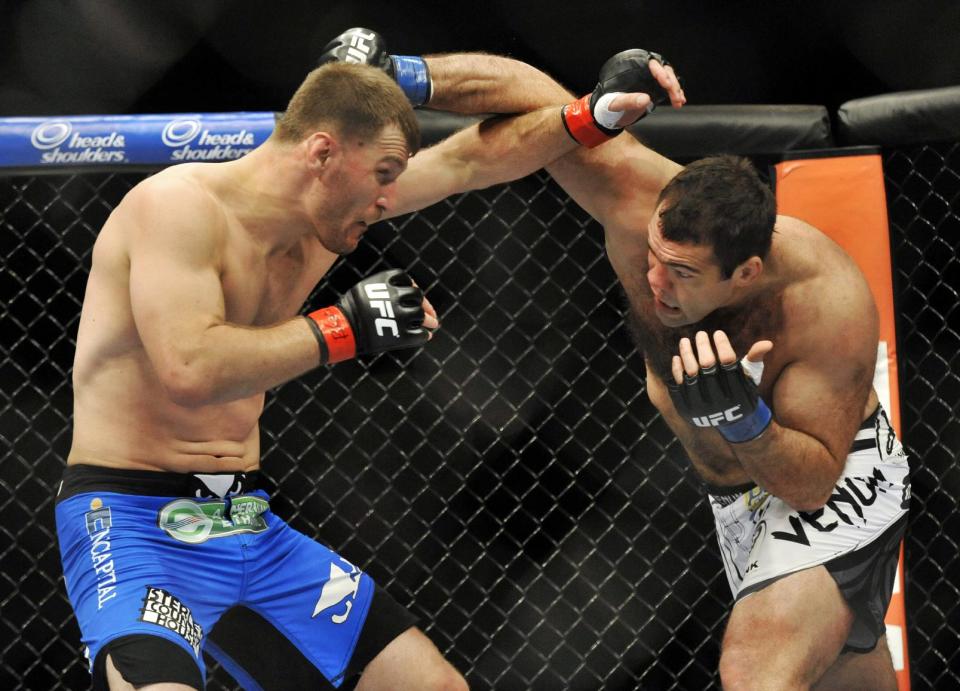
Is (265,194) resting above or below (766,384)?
above

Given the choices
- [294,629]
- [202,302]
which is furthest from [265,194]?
[294,629]

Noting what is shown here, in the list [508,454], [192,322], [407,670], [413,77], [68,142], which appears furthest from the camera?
[508,454]

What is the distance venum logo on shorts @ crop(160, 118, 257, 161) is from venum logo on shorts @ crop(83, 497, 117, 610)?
792 millimetres

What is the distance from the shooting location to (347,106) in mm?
1713

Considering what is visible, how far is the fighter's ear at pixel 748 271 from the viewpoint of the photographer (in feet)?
6.23

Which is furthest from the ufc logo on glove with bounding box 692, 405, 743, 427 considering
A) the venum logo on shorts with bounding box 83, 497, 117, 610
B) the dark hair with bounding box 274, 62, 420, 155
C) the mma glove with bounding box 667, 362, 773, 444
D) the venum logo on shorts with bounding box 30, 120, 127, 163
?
the venum logo on shorts with bounding box 30, 120, 127, 163

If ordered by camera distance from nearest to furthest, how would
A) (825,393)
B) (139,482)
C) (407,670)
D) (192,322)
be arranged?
(192,322), (139,482), (407,670), (825,393)

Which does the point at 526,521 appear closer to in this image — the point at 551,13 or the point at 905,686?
the point at 905,686

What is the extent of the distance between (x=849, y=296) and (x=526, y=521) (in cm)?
121

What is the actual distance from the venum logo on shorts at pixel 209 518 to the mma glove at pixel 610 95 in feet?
2.71

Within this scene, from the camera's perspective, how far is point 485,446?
2.99m

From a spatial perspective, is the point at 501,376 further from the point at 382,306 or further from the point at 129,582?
the point at 129,582

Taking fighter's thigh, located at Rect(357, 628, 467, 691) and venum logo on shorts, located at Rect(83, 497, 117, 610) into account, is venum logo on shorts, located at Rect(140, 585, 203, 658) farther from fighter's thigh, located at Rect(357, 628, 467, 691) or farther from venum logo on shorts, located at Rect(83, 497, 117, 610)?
fighter's thigh, located at Rect(357, 628, 467, 691)

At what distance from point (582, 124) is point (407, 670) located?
953 mm
